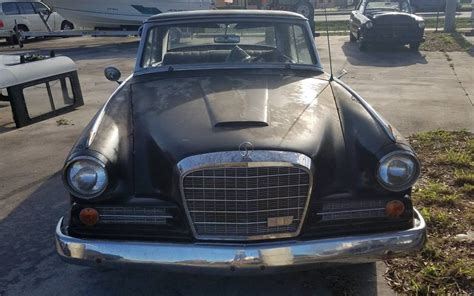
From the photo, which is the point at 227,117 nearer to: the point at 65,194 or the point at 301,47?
the point at 301,47

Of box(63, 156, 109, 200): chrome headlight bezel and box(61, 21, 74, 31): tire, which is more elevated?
box(63, 156, 109, 200): chrome headlight bezel

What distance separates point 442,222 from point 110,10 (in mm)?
16624

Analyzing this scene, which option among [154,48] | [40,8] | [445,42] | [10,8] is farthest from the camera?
[40,8]

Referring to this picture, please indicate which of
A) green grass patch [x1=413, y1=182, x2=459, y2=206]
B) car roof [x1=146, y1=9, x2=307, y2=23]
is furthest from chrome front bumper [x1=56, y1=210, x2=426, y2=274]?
car roof [x1=146, y1=9, x2=307, y2=23]

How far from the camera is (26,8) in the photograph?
19031 millimetres

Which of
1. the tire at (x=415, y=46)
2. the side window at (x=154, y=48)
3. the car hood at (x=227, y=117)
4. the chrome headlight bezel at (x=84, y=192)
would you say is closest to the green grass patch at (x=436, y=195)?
the car hood at (x=227, y=117)

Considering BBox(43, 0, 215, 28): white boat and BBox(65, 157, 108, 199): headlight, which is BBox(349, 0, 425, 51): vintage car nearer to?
BBox(43, 0, 215, 28): white boat

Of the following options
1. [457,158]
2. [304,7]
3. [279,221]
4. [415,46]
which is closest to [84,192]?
[279,221]

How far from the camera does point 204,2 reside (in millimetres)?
19031

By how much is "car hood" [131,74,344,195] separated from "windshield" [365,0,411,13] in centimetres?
1171

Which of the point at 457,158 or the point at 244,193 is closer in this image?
the point at 244,193

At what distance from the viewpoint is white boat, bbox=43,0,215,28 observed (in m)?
17.6

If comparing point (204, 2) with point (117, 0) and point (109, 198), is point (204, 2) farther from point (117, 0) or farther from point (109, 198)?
point (109, 198)

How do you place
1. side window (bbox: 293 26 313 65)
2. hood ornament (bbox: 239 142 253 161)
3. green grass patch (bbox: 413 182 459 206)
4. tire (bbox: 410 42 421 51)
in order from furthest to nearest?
1. tire (bbox: 410 42 421 51)
2. side window (bbox: 293 26 313 65)
3. green grass patch (bbox: 413 182 459 206)
4. hood ornament (bbox: 239 142 253 161)
